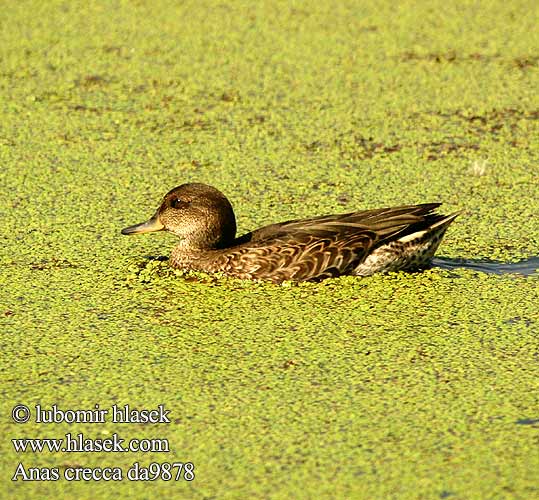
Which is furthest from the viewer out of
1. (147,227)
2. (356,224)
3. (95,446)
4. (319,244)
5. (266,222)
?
(266,222)

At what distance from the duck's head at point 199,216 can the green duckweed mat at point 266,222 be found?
182mm

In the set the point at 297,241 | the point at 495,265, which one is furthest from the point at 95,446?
the point at 495,265

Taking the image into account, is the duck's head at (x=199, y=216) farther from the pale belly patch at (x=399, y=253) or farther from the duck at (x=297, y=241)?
the pale belly patch at (x=399, y=253)

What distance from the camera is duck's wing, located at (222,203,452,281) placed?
5.26 metres

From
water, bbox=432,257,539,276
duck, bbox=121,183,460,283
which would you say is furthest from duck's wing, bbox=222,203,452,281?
water, bbox=432,257,539,276

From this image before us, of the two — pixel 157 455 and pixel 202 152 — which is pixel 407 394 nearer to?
pixel 157 455

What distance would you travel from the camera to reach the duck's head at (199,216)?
550cm

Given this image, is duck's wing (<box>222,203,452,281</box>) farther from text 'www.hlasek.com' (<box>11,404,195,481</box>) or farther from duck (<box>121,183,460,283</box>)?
text 'www.hlasek.com' (<box>11,404,195,481</box>)

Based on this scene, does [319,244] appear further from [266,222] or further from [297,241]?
[266,222]

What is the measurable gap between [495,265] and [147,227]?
61.1 inches

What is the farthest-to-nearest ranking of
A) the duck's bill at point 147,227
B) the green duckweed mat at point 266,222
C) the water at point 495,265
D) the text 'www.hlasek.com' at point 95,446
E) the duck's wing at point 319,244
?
the duck's bill at point 147,227
the water at point 495,265
the duck's wing at point 319,244
the green duckweed mat at point 266,222
the text 'www.hlasek.com' at point 95,446

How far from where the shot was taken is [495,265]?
547 cm

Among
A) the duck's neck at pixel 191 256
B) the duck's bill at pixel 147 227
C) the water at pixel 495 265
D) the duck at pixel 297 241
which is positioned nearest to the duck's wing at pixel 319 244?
the duck at pixel 297 241

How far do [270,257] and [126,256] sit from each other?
744 millimetres
